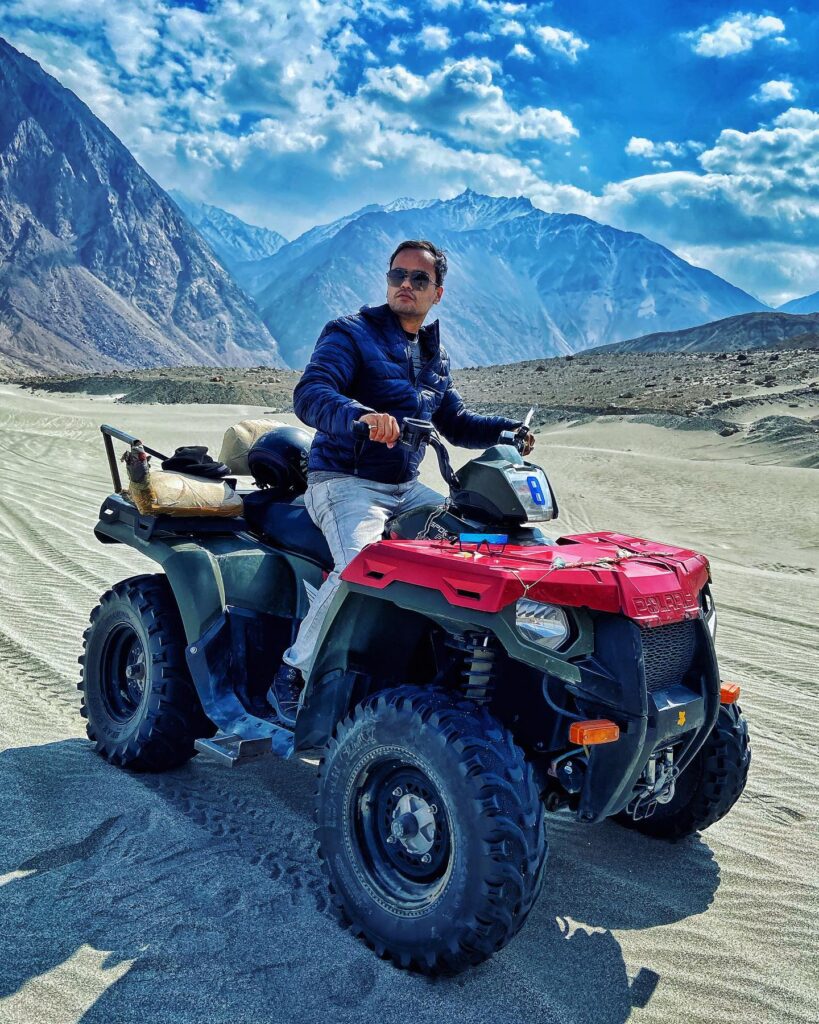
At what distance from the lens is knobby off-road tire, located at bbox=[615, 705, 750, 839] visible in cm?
331

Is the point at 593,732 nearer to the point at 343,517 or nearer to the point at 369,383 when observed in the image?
the point at 343,517

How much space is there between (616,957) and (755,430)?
22.1m

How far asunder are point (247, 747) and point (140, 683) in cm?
104

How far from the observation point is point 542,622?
2574mm

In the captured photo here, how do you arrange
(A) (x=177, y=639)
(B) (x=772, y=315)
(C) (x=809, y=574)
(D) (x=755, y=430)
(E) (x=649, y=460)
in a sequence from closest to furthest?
(A) (x=177, y=639) < (C) (x=809, y=574) < (E) (x=649, y=460) < (D) (x=755, y=430) < (B) (x=772, y=315)

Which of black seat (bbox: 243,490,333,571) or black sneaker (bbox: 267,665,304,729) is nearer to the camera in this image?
black sneaker (bbox: 267,665,304,729)

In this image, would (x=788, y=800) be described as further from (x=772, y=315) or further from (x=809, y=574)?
(x=772, y=315)

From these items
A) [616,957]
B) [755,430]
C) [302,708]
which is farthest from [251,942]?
[755,430]

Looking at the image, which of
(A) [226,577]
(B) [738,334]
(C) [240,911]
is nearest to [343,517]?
(A) [226,577]

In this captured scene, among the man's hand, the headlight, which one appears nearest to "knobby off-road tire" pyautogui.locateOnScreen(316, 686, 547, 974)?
the headlight

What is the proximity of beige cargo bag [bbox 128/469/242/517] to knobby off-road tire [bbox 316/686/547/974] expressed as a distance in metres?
1.45

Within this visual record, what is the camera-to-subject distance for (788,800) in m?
4.11

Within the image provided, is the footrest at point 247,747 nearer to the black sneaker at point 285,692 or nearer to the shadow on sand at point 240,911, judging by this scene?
the black sneaker at point 285,692

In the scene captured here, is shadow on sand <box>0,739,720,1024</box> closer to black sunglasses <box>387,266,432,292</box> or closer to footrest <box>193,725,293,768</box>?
footrest <box>193,725,293,768</box>
